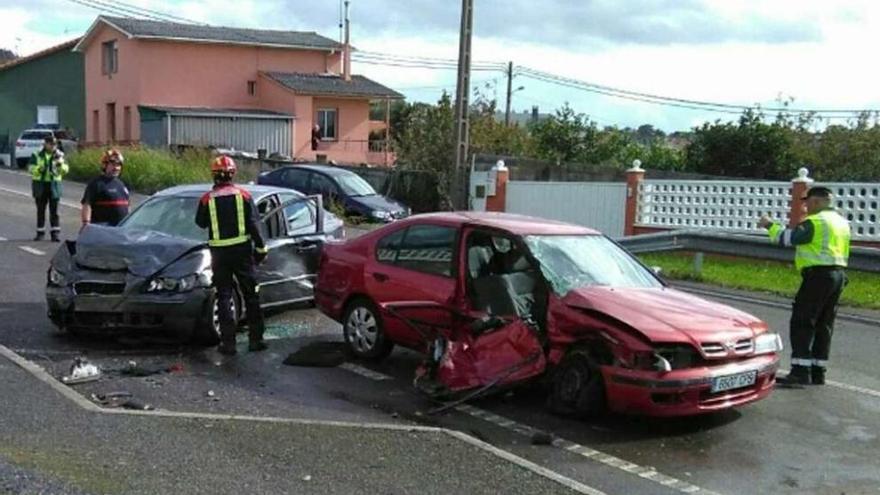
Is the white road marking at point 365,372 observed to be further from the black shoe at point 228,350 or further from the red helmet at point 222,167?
the red helmet at point 222,167

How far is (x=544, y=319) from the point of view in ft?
23.6

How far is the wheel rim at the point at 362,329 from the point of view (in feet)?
28.5

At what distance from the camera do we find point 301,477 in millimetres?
5340

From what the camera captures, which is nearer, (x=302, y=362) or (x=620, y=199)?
(x=302, y=362)

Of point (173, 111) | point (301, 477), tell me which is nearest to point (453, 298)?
point (301, 477)

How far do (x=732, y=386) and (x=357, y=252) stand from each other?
144 inches

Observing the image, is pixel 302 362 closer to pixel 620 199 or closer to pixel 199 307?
pixel 199 307

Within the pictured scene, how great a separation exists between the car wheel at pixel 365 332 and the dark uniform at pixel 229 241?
96 centimetres

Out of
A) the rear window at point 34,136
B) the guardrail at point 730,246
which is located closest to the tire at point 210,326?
the guardrail at point 730,246

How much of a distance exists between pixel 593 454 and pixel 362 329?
309 centimetres

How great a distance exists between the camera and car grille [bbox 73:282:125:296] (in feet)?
28.6

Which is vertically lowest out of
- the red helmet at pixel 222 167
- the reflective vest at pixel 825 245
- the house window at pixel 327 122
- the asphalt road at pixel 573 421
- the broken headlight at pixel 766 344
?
the asphalt road at pixel 573 421

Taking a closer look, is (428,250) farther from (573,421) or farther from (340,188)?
(340,188)

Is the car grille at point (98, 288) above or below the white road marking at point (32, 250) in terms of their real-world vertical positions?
above
